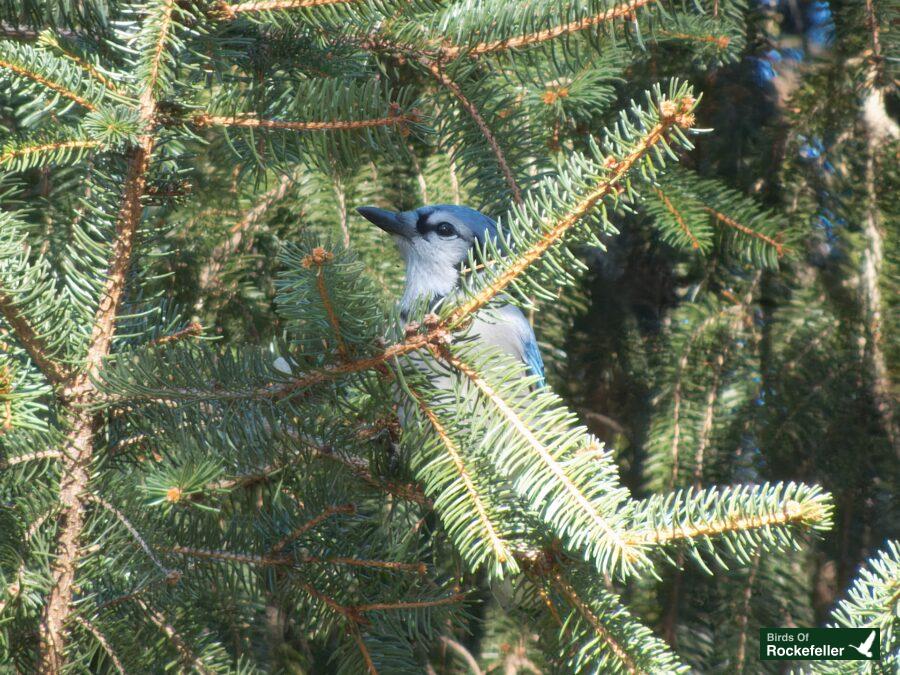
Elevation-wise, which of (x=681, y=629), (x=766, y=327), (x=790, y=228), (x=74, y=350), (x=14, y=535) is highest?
(x=790, y=228)

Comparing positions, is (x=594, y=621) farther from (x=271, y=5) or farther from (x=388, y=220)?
(x=388, y=220)

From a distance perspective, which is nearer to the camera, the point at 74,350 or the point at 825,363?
the point at 74,350

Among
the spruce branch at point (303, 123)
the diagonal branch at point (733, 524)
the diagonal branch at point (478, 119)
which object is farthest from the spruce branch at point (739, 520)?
the diagonal branch at point (478, 119)

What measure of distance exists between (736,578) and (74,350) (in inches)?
58.6

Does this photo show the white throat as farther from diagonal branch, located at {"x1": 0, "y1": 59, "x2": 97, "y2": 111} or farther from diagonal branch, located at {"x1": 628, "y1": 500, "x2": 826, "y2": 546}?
diagonal branch, located at {"x1": 628, "y1": 500, "x2": 826, "y2": 546}

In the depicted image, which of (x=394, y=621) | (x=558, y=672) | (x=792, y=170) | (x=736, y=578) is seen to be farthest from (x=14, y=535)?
(x=792, y=170)

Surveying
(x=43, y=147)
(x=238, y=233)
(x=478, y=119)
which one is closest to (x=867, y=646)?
(x=478, y=119)

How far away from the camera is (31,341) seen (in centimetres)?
109

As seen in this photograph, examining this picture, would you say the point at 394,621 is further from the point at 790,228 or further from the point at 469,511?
the point at 790,228

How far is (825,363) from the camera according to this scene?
6.44ft

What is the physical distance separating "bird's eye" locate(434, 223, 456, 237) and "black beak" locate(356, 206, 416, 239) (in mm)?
69
